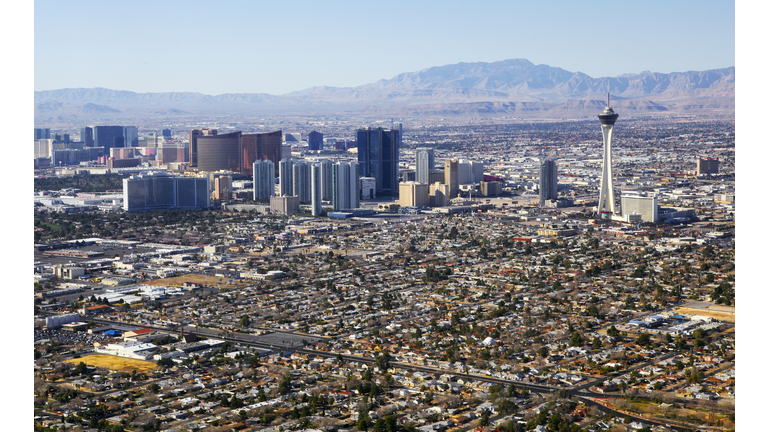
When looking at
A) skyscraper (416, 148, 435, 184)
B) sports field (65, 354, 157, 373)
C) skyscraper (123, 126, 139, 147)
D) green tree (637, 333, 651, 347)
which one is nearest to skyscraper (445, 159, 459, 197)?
skyscraper (416, 148, 435, 184)

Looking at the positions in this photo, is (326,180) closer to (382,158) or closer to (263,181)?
(263,181)

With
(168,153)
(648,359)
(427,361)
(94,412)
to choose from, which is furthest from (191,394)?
(168,153)

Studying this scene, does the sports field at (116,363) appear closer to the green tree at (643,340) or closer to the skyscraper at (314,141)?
the green tree at (643,340)

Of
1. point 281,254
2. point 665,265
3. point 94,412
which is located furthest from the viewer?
point 281,254

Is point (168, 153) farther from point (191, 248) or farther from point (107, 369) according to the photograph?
point (107, 369)

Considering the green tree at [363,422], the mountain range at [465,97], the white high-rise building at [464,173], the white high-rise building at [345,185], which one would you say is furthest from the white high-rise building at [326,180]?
the mountain range at [465,97]

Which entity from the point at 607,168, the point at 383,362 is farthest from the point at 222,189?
the point at 383,362
